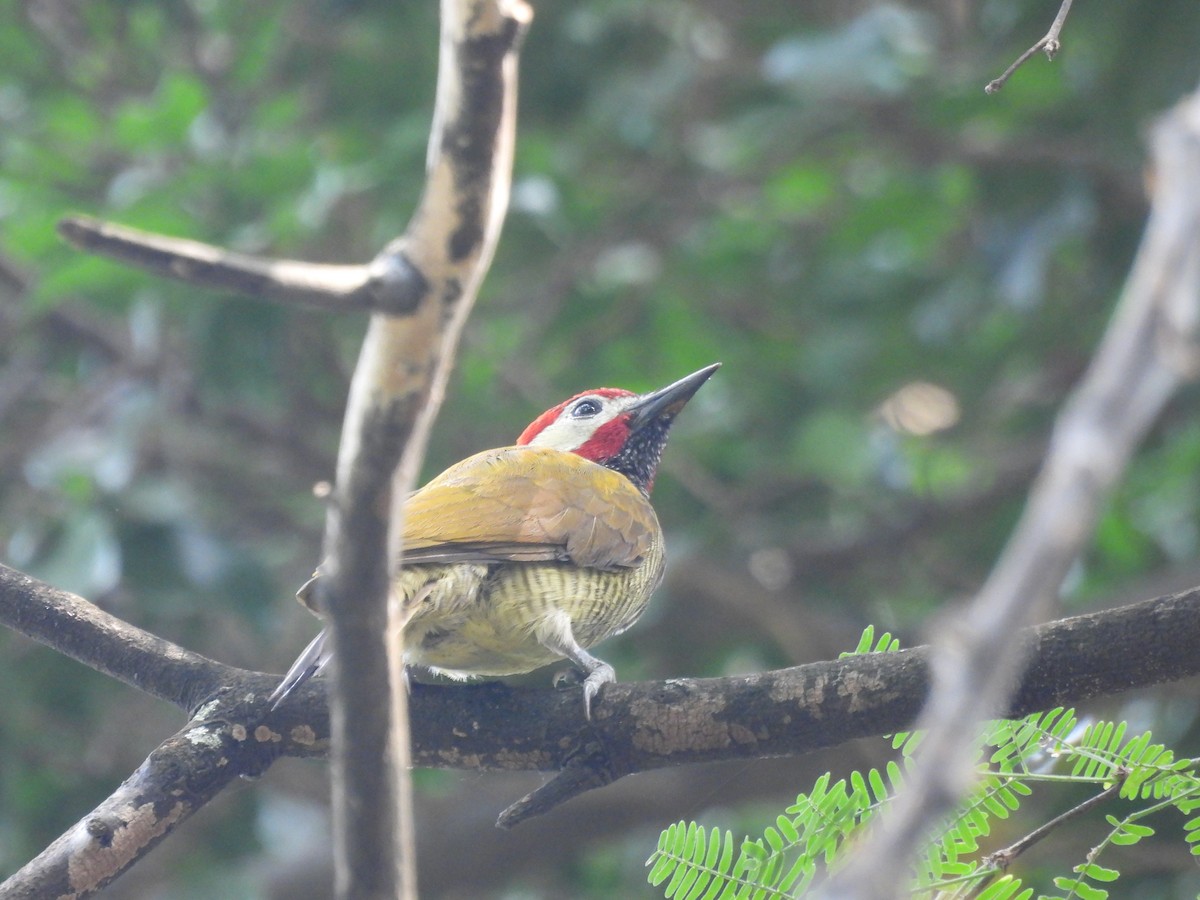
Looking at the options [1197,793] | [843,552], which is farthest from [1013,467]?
[1197,793]

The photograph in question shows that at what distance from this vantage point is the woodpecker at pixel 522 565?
3.15 m

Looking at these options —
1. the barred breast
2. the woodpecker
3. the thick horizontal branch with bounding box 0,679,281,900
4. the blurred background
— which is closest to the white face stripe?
the woodpecker

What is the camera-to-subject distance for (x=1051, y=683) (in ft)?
7.39

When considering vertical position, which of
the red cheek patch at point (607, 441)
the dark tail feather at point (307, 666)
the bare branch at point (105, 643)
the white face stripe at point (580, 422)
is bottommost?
the dark tail feather at point (307, 666)

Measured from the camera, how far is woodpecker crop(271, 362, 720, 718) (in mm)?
3148

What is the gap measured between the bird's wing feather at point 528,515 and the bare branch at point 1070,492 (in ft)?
7.38

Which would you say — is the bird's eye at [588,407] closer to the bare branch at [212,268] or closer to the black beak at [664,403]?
the black beak at [664,403]

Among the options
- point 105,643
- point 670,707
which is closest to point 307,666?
point 105,643

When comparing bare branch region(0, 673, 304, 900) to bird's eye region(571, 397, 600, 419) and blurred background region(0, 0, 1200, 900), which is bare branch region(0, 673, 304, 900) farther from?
bird's eye region(571, 397, 600, 419)

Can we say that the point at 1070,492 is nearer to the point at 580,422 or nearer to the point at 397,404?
the point at 397,404

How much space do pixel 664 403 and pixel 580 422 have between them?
0.31 meters

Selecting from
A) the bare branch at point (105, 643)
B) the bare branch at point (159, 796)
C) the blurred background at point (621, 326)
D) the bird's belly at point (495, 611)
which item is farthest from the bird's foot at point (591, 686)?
the blurred background at point (621, 326)

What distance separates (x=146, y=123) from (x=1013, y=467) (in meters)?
3.58

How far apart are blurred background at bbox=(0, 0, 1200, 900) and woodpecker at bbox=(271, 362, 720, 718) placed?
117cm
